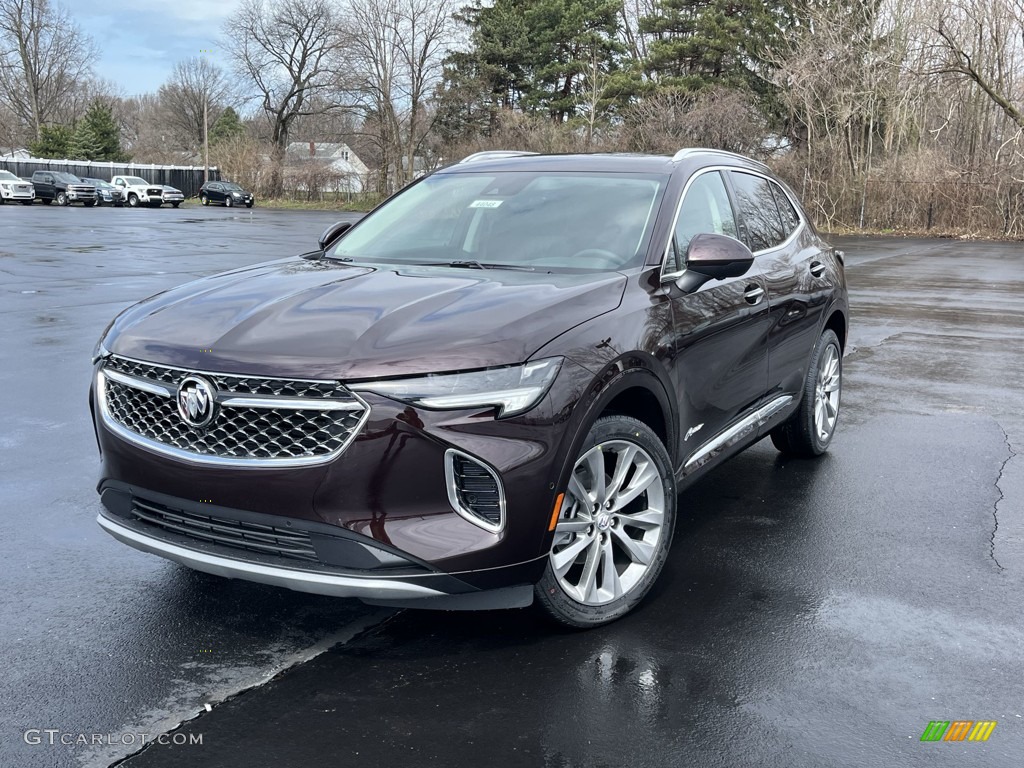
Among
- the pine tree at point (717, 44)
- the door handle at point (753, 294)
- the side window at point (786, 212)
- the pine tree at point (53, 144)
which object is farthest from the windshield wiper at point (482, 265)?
the pine tree at point (53, 144)

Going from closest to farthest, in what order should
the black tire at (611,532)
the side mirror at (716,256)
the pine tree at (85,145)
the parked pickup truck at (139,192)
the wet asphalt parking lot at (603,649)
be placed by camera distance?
the wet asphalt parking lot at (603,649) → the black tire at (611,532) → the side mirror at (716,256) → the parked pickup truck at (139,192) → the pine tree at (85,145)

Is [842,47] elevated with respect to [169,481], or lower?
elevated

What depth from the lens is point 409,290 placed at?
3.72 meters

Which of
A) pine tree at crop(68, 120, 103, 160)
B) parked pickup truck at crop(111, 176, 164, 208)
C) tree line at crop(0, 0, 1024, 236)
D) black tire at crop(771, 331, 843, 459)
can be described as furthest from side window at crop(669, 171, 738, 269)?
pine tree at crop(68, 120, 103, 160)

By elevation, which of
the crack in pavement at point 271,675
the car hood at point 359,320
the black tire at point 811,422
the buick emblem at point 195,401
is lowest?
the crack in pavement at point 271,675

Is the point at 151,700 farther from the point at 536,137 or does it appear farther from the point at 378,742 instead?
the point at 536,137

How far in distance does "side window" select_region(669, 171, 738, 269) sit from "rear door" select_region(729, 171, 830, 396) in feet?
0.56

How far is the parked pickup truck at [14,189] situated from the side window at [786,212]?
5078cm

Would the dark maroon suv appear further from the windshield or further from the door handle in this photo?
the door handle

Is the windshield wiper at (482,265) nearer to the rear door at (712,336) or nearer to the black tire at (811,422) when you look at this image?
the rear door at (712,336)

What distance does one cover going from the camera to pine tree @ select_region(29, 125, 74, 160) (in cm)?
7119

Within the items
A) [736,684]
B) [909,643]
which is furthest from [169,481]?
[909,643]

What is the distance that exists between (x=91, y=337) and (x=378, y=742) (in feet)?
26.8

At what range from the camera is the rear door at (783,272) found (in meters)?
5.18
